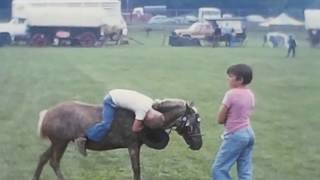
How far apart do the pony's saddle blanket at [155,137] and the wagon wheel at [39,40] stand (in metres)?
23.4

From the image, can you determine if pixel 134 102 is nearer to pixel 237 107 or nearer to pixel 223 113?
pixel 223 113

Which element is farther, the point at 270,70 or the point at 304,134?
the point at 270,70

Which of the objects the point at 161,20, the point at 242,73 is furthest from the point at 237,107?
the point at 161,20

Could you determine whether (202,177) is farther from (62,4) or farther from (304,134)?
(62,4)

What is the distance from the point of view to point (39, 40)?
30297 mm

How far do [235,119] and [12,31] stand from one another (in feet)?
81.3

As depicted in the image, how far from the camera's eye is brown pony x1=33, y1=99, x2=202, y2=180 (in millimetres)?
6523

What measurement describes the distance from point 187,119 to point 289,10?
24.7 meters

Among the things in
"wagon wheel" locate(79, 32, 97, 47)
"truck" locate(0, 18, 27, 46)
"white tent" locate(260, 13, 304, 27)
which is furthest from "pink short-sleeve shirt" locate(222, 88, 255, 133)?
"wagon wheel" locate(79, 32, 97, 47)

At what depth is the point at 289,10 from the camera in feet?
100

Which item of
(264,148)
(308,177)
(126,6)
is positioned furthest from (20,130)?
(126,6)

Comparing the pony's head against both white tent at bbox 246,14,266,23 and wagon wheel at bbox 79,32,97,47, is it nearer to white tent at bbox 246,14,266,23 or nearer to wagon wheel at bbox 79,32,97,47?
white tent at bbox 246,14,266,23

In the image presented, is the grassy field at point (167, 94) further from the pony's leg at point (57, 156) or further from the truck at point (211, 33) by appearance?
the truck at point (211, 33)

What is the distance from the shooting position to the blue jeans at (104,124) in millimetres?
6609
